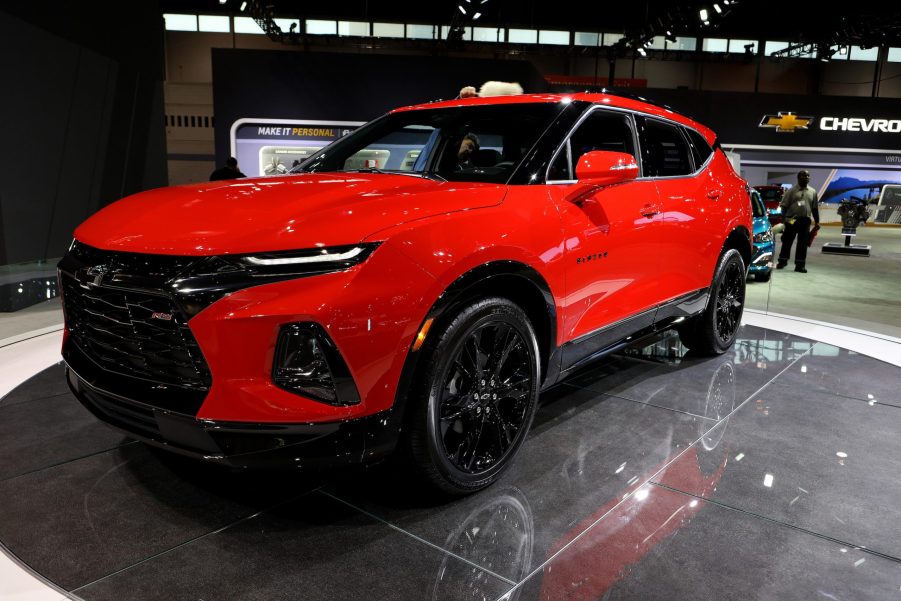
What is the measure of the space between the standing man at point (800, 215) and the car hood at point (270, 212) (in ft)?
Answer: 30.3

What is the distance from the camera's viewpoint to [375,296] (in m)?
1.80

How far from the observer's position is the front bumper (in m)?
1.78

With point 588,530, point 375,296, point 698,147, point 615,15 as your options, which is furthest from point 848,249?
point 615,15

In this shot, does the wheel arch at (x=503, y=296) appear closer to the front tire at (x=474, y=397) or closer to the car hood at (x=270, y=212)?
the front tire at (x=474, y=397)

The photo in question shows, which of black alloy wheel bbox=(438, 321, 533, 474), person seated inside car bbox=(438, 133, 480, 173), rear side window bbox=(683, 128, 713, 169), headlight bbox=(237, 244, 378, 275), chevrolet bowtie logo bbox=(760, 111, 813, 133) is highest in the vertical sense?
chevrolet bowtie logo bbox=(760, 111, 813, 133)

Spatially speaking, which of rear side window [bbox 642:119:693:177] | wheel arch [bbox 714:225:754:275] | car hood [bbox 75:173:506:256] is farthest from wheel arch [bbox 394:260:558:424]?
wheel arch [bbox 714:225:754:275]

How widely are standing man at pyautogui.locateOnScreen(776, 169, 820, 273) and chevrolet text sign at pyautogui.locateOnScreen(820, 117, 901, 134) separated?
9.17 metres

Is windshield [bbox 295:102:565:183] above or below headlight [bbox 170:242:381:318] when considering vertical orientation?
above

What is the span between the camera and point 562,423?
3076mm

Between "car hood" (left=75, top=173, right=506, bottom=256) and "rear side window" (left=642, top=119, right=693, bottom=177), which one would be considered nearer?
"car hood" (left=75, top=173, right=506, bottom=256)

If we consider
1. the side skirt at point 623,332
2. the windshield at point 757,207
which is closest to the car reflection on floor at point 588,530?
the side skirt at point 623,332

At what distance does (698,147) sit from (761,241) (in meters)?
5.14

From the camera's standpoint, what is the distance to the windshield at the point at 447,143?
105 inches

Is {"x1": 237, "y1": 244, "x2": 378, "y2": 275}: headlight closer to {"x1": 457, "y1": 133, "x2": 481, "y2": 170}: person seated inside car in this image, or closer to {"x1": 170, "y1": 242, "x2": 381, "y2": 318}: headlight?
{"x1": 170, "y1": 242, "x2": 381, "y2": 318}: headlight
